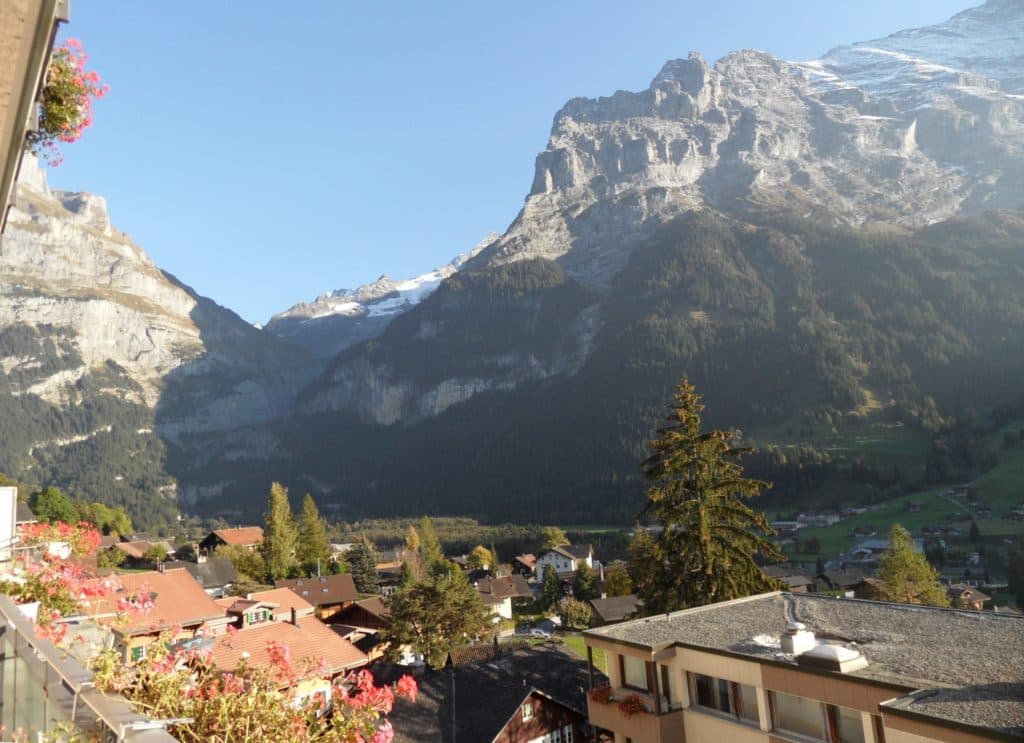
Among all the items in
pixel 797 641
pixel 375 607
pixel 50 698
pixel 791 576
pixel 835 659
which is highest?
pixel 50 698

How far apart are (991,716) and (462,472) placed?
183 meters

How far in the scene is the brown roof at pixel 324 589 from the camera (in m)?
51.8

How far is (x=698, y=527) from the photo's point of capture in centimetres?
2303

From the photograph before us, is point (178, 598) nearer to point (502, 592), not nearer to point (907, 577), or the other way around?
point (907, 577)

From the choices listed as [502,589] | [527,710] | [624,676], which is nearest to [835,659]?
[624,676]

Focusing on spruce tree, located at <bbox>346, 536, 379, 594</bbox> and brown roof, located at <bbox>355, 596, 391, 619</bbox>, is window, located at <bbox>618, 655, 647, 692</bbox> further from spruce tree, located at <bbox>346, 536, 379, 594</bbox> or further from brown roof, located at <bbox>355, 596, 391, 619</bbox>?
spruce tree, located at <bbox>346, 536, 379, 594</bbox>

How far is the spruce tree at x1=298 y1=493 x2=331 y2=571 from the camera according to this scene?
221 feet

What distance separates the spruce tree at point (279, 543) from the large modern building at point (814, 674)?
5336 cm

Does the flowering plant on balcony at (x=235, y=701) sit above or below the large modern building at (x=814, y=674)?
above

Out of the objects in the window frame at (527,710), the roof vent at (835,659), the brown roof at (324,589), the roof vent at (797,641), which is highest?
the roof vent at (835,659)

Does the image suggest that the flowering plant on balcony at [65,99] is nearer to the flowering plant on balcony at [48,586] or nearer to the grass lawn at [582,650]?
the flowering plant on balcony at [48,586]

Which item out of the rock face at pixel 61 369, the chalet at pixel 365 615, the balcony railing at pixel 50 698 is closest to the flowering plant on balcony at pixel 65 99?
the balcony railing at pixel 50 698

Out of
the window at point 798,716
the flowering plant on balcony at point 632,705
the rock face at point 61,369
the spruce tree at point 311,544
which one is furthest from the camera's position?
the rock face at point 61,369

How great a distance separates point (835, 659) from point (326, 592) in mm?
48699
